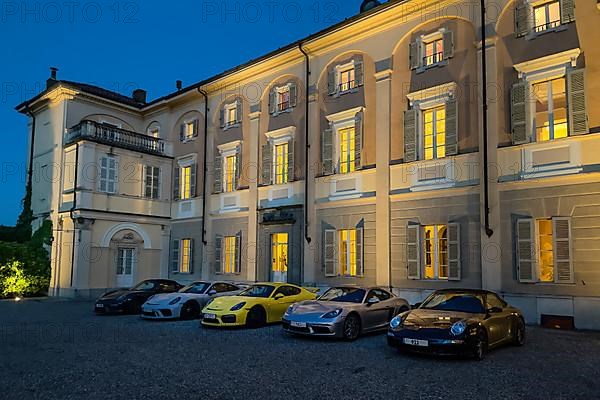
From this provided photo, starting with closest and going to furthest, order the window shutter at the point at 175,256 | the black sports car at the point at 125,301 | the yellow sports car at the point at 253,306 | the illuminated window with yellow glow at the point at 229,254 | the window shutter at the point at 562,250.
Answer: the yellow sports car at the point at 253,306
the window shutter at the point at 562,250
the black sports car at the point at 125,301
the illuminated window with yellow glow at the point at 229,254
the window shutter at the point at 175,256

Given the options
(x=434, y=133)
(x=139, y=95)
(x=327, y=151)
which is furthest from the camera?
(x=139, y=95)

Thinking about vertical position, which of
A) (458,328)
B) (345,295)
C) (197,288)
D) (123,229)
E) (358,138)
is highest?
(358,138)

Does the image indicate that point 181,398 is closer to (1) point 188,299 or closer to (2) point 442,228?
(1) point 188,299

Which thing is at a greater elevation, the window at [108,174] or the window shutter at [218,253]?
the window at [108,174]

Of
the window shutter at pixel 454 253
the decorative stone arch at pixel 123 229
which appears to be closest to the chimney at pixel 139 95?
Answer: the decorative stone arch at pixel 123 229

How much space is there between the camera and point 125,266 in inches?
993

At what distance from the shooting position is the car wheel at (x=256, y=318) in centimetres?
1339

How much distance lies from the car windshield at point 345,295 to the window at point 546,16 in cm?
952

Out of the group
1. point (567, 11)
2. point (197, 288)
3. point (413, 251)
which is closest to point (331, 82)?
point (413, 251)

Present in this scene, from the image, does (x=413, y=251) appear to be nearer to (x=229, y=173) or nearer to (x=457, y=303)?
(x=457, y=303)

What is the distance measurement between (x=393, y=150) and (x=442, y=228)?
3.36 m

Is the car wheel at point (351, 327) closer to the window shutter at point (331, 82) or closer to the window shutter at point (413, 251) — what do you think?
the window shutter at point (413, 251)

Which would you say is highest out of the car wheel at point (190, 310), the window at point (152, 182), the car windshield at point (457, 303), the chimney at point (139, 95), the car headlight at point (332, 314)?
the chimney at point (139, 95)

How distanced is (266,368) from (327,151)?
41.9ft
